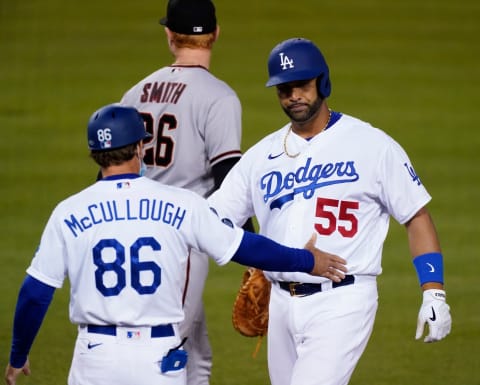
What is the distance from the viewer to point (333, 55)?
15672 mm

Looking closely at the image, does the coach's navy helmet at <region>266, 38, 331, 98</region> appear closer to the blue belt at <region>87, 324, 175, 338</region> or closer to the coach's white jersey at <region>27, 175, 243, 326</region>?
the coach's white jersey at <region>27, 175, 243, 326</region>

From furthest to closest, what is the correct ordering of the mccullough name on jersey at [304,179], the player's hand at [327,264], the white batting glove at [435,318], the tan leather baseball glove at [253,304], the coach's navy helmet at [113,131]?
1. the tan leather baseball glove at [253,304]
2. the mccullough name on jersey at [304,179]
3. the white batting glove at [435,318]
4. the player's hand at [327,264]
5. the coach's navy helmet at [113,131]

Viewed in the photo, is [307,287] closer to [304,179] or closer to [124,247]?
[304,179]

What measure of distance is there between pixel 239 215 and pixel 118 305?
3.82 feet

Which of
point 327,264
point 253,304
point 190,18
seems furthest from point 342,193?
point 190,18

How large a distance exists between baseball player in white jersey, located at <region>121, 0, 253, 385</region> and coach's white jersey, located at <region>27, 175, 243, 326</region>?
1306 mm

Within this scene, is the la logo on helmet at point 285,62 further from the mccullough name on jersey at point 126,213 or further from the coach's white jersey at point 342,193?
the mccullough name on jersey at point 126,213

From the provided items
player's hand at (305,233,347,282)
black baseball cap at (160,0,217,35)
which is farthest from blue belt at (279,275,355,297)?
black baseball cap at (160,0,217,35)

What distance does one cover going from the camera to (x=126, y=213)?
16.1 feet

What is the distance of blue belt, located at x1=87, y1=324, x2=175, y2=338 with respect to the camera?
4.92 metres

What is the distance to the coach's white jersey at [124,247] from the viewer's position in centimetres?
488

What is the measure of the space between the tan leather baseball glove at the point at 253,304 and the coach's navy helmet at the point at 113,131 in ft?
4.61

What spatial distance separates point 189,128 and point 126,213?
145cm

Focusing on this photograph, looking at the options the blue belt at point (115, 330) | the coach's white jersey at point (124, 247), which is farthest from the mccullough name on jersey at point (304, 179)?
the blue belt at point (115, 330)
